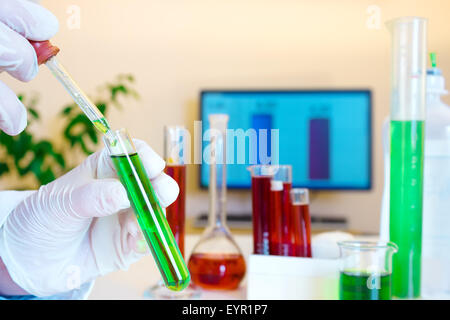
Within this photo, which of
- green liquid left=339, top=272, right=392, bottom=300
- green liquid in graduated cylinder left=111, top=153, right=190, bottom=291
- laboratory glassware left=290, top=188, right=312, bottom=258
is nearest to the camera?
green liquid in graduated cylinder left=111, top=153, right=190, bottom=291

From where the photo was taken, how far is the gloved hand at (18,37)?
0.42 meters

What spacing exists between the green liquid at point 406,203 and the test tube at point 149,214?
0.29 m

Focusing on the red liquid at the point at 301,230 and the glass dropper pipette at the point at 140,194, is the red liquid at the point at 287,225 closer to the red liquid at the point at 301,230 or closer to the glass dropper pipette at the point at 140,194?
the red liquid at the point at 301,230

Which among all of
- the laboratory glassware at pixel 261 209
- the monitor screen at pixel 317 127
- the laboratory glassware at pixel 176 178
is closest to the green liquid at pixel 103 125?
the laboratory glassware at pixel 176 178

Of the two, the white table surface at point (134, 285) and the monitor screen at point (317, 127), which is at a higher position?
the monitor screen at point (317, 127)

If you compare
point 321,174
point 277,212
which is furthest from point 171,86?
point 277,212

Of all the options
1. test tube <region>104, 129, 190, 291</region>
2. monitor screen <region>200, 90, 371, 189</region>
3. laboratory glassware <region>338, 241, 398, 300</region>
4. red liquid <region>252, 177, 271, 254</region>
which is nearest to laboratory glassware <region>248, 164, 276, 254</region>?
red liquid <region>252, 177, 271, 254</region>

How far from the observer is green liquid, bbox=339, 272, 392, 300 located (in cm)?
51

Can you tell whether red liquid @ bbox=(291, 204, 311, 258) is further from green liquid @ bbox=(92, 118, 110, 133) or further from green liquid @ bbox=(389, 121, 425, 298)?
green liquid @ bbox=(92, 118, 110, 133)

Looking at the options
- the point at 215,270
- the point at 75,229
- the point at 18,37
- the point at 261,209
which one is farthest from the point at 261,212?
the point at 18,37

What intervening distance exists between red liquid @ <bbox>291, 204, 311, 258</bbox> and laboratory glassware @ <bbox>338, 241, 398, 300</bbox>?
94 mm

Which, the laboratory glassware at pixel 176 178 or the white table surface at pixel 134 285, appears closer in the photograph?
the laboratory glassware at pixel 176 178
